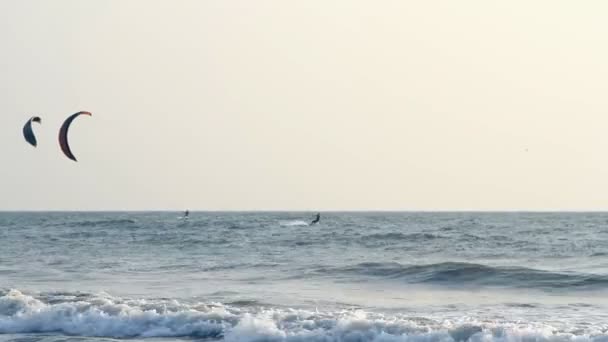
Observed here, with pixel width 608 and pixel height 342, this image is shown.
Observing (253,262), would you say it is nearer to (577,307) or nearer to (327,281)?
(327,281)

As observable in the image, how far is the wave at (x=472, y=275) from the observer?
22.4 meters

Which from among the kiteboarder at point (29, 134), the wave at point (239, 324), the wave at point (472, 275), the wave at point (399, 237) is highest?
the kiteboarder at point (29, 134)

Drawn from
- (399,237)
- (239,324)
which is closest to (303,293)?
(239,324)

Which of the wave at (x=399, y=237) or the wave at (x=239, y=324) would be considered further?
the wave at (x=399, y=237)

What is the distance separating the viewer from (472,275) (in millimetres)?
24047

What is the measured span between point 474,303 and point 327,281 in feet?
16.1

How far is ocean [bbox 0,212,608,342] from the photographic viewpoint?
14.6 metres

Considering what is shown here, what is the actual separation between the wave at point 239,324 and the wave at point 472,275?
6.82m

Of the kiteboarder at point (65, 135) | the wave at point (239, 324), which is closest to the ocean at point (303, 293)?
the wave at point (239, 324)

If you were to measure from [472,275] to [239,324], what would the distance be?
34.6 feet

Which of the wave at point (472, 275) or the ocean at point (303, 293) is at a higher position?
the wave at point (472, 275)

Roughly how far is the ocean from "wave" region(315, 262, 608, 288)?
0.05 metres

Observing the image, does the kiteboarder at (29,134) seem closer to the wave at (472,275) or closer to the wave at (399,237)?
the wave at (472,275)

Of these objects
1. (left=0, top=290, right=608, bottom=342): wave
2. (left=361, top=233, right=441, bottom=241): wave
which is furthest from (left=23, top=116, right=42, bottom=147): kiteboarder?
(left=361, top=233, right=441, bottom=241): wave
